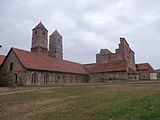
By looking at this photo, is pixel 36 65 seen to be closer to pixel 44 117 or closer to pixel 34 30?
pixel 44 117

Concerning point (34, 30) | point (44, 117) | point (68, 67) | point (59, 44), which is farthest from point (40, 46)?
point (44, 117)

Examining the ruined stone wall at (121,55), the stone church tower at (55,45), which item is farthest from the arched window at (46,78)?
the stone church tower at (55,45)

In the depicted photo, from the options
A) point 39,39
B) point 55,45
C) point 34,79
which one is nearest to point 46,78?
point 34,79

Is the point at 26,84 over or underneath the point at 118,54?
underneath

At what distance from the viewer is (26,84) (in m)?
39.1

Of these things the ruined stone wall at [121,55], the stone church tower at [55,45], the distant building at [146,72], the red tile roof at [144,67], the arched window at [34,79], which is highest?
the stone church tower at [55,45]

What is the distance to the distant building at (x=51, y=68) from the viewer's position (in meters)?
40.4

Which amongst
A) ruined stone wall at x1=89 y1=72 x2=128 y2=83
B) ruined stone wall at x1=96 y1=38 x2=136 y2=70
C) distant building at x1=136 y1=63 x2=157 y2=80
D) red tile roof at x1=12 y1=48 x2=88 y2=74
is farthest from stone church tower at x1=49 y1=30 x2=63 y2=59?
distant building at x1=136 y1=63 x2=157 y2=80

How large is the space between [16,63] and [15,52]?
236 cm

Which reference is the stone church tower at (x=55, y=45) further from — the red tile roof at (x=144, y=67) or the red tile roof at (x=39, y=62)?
the red tile roof at (x=144, y=67)

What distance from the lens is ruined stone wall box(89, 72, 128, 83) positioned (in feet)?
169

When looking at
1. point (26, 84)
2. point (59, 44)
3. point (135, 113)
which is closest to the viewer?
point (135, 113)

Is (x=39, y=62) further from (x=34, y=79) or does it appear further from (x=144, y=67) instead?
(x=144, y=67)

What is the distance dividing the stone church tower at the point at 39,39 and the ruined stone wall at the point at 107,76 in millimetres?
25757
